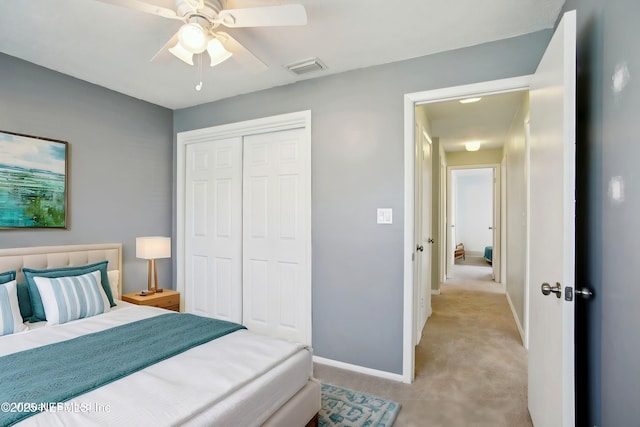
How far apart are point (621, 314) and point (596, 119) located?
787mm

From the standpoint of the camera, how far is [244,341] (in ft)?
6.08

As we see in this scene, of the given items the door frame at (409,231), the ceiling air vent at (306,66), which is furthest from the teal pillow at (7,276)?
the door frame at (409,231)

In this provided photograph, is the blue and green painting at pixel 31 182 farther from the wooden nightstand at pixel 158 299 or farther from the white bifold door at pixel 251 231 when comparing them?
the white bifold door at pixel 251 231

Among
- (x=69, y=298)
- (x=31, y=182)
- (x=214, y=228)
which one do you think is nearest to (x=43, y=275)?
(x=69, y=298)

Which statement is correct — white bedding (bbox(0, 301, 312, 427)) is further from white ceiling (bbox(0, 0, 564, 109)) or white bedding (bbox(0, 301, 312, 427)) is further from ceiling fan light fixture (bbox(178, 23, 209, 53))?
white ceiling (bbox(0, 0, 564, 109))

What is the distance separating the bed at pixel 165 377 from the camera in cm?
117

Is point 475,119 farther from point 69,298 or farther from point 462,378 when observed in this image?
point 69,298

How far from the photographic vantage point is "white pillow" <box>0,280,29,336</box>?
1.99 metres

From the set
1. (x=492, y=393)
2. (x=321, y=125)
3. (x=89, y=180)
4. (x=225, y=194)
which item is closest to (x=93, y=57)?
(x=89, y=180)

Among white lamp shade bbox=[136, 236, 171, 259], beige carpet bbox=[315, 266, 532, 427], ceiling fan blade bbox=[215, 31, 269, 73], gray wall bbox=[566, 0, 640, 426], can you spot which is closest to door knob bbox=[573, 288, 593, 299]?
gray wall bbox=[566, 0, 640, 426]

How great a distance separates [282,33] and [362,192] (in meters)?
1.30

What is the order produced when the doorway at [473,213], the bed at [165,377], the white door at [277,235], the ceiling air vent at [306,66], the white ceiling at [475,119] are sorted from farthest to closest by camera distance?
the doorway at [473,213] → the white ceiling at [475,119] → the white door at [277,235] → the ceiling air vent at [306,66] → the bed at [165,377]

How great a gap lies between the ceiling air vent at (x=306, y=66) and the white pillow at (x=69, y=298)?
2283 millimetres

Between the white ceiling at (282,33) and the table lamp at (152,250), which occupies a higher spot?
the white ceiling at (282,33)
